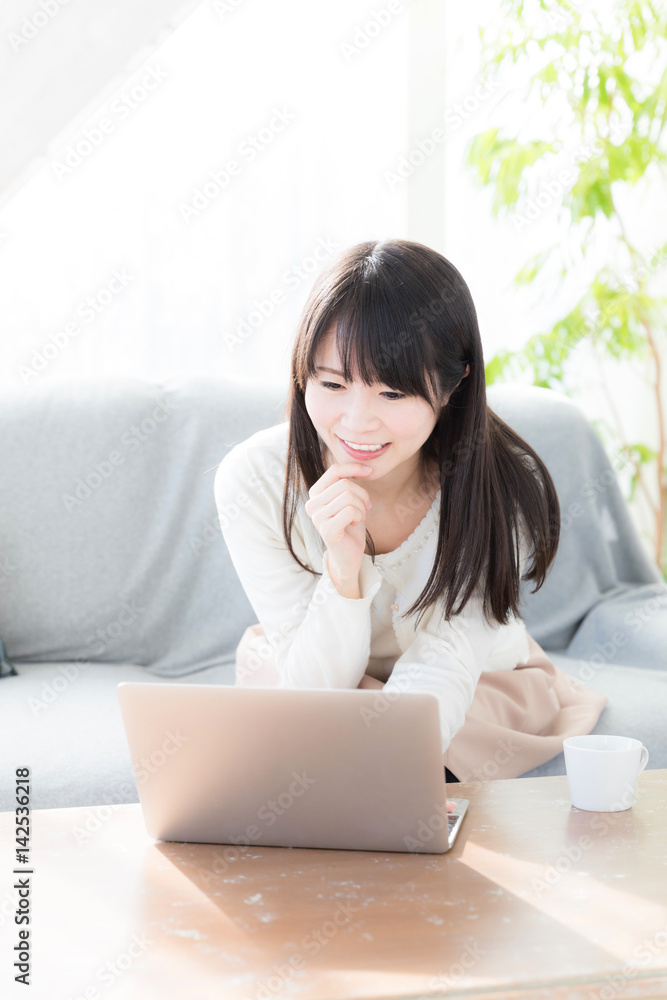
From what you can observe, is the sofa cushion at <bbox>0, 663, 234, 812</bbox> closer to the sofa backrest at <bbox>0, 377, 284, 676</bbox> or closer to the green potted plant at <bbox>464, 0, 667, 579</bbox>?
the sofa backrest at <bbox>0, 377, 284, 676</bbox>

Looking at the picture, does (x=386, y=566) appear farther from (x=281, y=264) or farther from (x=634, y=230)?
(x=634, y=230)

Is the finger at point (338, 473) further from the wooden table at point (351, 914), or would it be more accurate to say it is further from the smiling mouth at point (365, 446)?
the wooden table at point (351, 914)

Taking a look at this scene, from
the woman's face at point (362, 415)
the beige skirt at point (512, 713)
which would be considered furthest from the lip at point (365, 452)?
the beige skirt at point (512, 713)

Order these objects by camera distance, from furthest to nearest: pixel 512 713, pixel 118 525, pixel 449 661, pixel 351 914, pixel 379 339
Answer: pixel 118 525 → pixel 512 713 → pixel 449 661 → pixel 379 339 → pixel 351 914

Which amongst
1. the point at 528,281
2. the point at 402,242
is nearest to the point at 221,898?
the point at 402,242

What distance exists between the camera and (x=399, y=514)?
1359mm

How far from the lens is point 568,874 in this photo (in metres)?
0.78

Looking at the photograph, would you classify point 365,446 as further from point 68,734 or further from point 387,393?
point 68,734

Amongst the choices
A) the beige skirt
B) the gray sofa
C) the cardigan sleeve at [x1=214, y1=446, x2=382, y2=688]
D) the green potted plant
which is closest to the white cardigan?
the cardigan sleeve at [x1=214, y1=446, x2=382, y2=688]

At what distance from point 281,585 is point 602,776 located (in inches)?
21.0

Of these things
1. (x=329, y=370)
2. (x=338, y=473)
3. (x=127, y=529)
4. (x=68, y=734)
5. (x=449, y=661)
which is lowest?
(x=68, y=734)

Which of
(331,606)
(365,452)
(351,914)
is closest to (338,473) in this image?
(365,452)

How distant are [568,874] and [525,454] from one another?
70 centimetres

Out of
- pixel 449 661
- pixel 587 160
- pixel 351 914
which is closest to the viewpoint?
pixel 351 914
